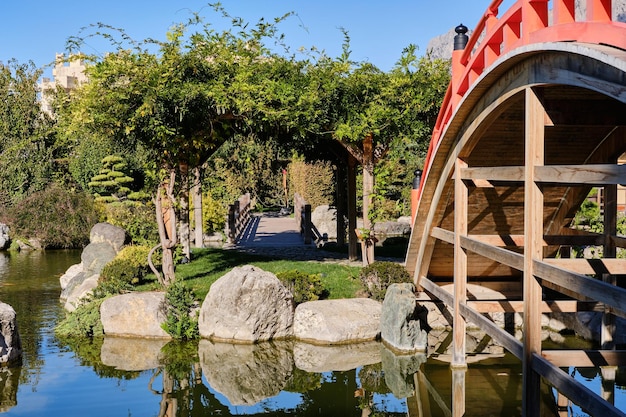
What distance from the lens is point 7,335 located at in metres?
10.6

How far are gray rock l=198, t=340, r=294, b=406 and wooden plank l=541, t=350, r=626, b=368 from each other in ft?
13.8

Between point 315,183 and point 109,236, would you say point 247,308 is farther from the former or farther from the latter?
point 315,183

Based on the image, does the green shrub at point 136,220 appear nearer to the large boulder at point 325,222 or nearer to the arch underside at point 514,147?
the large boulder at point 325,222

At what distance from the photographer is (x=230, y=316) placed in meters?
12.0

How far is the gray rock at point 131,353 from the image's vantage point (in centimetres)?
1086

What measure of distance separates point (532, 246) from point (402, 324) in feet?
15.0

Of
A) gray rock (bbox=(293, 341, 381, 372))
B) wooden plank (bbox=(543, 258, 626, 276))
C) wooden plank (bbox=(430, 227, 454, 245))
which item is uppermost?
wooden plank (bbox=(430, 227, 454, 245))

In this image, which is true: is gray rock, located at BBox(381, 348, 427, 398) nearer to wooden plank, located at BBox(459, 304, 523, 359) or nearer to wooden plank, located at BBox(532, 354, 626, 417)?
wooden plank, located at BBox(459, 304, 523, 359)

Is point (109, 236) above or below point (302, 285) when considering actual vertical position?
above

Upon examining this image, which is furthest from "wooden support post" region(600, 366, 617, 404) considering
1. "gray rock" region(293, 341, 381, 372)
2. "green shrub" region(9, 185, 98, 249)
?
"green shrub" region(9, 185, 98, 249)

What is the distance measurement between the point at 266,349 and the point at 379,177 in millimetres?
5062

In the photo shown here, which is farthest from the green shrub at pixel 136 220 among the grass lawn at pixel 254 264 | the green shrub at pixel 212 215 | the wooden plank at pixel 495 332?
the wooden plank at pixel 495 332

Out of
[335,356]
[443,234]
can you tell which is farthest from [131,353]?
[443,234]

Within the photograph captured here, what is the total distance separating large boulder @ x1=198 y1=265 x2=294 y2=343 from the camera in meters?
11.9
